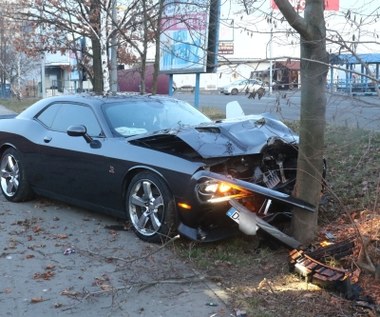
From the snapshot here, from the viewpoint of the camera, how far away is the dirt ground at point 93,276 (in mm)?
4148

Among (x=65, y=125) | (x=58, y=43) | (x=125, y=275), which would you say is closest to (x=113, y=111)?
(x=65, y=125)

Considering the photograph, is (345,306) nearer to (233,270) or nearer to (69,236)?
(233,270)

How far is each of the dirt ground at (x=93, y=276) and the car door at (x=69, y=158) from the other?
1.50ft

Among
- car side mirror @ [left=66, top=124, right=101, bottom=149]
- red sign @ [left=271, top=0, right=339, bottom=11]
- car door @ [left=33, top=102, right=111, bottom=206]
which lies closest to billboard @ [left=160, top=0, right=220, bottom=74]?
car door @ [left=33, top=102, right=111, bottom=206]

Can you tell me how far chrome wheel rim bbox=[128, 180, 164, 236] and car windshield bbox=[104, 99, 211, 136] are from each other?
88cm

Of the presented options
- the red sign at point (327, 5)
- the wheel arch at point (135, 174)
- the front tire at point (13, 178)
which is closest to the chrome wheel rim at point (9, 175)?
the front tire at point (13, 178)

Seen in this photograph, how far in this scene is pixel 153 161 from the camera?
5.53m

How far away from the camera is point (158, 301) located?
4.24 metres

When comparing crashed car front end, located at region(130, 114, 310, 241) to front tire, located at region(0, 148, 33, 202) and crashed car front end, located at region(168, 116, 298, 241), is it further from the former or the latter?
front tire, located at region(0, 148, 33, 202)

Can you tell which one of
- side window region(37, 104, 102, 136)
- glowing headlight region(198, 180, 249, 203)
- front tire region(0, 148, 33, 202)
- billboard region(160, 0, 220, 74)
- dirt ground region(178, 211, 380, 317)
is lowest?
dirt ground region(178, 211, 380, 317)

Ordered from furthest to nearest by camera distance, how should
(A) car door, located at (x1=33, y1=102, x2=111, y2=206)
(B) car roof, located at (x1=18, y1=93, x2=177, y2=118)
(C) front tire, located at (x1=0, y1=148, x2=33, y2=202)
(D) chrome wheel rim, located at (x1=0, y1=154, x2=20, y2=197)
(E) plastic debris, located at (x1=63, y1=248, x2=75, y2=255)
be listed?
(D) chrome wheel rim, located at (x1=0, y1=154, x2=20, y2=197)
(C) front tire, located at (x1=0, y1=148, x2=33, y2=202)
(B) car roof, located at (x1=18, y1=93, x2=177, y2=118)
(A) car door, located at (x1=33, y1=102, x2=111, y2=206)
(E) plastic debris, located at (x1=63, y1=248, x2=75, y2=255)

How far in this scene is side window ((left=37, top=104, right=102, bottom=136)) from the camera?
21.5 ft

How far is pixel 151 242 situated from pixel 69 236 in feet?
3.43

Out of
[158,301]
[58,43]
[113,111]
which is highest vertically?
[58,43]
